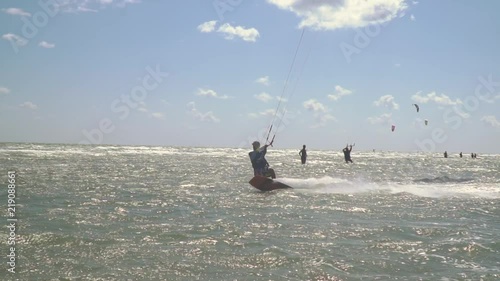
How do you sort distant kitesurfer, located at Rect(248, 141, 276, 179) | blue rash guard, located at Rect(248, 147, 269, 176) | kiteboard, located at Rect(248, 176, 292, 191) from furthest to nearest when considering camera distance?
1. blue rash guard, located at Rect(248, 147, 269, 176)
2. distant kitesurfer, located at Rect(248, 141, 276, 179)
3. kiteboard, located at Rect(248, 176, 292, 191)

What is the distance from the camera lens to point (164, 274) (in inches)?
285

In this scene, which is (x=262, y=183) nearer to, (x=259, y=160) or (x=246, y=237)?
(x=259, y=160)

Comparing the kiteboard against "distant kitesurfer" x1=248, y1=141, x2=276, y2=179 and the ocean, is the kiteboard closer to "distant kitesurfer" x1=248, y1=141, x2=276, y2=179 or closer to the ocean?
"distant kitesurfer" x1=248, y1=141, x2=276, y2=179

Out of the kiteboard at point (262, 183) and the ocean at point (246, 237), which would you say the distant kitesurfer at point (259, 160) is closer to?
the kiteboard at point (262, 183)

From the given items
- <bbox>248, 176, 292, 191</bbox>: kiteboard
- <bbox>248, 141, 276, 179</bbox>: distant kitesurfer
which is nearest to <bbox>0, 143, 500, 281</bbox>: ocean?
<bbox>248, 176, 292, 191</bbox>: kiteboard

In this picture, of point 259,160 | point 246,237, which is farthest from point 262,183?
point 246,237

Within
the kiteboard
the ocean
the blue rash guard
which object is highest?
the blue rash guard

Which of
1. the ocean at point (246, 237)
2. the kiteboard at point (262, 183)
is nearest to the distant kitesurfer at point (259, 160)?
the kiteboard at point (262, 183)

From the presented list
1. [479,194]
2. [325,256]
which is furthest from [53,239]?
[479,194]

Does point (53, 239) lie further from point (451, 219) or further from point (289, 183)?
point (289, 183)

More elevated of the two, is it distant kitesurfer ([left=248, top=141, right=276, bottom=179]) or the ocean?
distant kitesurfer ([left=248, top=141, right=276, bottom=179])

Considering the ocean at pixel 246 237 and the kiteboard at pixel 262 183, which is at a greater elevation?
the kiteboard at pixel 262 183

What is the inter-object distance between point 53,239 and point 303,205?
8.24 m

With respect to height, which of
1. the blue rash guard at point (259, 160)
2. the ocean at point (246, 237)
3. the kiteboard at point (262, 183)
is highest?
the blue rash guard at point (259, 160)
